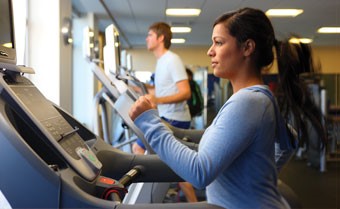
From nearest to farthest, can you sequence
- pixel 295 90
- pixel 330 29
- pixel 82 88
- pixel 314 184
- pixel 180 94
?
pixel 295 90 → pixel 330 29 → pixel 180 94 → pixel 314 184 → pixel 82 88

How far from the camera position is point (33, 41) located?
326 centimetres

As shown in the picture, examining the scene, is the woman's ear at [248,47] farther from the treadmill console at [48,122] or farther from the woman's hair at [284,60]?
the treadmill console at [48,122]

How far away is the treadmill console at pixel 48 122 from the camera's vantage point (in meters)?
0.94

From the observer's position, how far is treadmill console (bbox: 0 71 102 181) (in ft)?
3.07

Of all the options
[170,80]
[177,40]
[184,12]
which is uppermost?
[184,12]

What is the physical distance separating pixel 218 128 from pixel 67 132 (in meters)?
0.42

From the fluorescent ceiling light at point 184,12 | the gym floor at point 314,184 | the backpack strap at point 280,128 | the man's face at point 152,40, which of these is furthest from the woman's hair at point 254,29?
the gym floor at point 314,184

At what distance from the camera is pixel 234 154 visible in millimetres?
995

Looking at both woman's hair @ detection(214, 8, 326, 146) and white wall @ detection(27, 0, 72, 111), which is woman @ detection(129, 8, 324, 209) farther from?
white wall @ detection(27, 0, 72, 111)

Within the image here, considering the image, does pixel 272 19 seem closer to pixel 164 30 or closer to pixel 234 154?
pixel 234 154

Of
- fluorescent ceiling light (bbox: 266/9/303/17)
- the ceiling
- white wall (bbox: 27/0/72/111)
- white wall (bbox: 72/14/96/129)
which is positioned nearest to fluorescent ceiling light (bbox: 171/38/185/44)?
the ceiling

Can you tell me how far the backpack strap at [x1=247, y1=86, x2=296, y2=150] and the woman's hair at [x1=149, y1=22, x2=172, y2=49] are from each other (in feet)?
3.44

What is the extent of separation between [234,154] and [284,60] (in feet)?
1.26

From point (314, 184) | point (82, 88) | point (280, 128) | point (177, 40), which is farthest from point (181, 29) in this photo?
point (82, 88)
